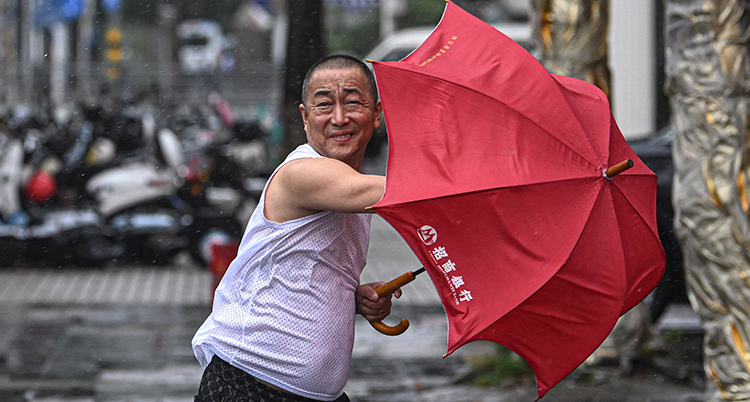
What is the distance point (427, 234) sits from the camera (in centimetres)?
257

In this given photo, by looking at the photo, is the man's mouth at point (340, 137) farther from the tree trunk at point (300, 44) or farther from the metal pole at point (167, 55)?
the metal pole at point (167, 55)

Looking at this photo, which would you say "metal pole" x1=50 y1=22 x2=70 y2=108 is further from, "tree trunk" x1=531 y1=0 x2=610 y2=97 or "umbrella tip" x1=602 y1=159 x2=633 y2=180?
"umbrella tip" x1=602 y1=159 x2=633 y2=180

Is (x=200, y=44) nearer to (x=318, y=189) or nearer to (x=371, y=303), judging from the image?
(x=371, y=303)

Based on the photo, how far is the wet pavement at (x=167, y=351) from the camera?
254 inches

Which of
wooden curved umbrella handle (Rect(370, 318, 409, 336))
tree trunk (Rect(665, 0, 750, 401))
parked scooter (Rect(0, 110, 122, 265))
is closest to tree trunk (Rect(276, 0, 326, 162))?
parked scooter (Rect(0, 110, 122, 265))

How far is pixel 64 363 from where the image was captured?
7.14 m

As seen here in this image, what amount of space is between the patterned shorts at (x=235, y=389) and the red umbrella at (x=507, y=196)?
574mm

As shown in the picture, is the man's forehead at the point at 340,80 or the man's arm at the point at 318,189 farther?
the man's forehead at the point at 340,80

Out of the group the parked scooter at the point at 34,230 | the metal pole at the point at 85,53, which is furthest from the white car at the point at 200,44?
the parked scooter at the point at 34,230

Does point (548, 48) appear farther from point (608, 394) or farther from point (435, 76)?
point (435, 76)

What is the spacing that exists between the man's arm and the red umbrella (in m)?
0.07

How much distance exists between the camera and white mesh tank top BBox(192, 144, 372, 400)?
2.72 metres

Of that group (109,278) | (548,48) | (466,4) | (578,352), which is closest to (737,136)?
(548,48)

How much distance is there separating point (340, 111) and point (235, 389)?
887 mm
